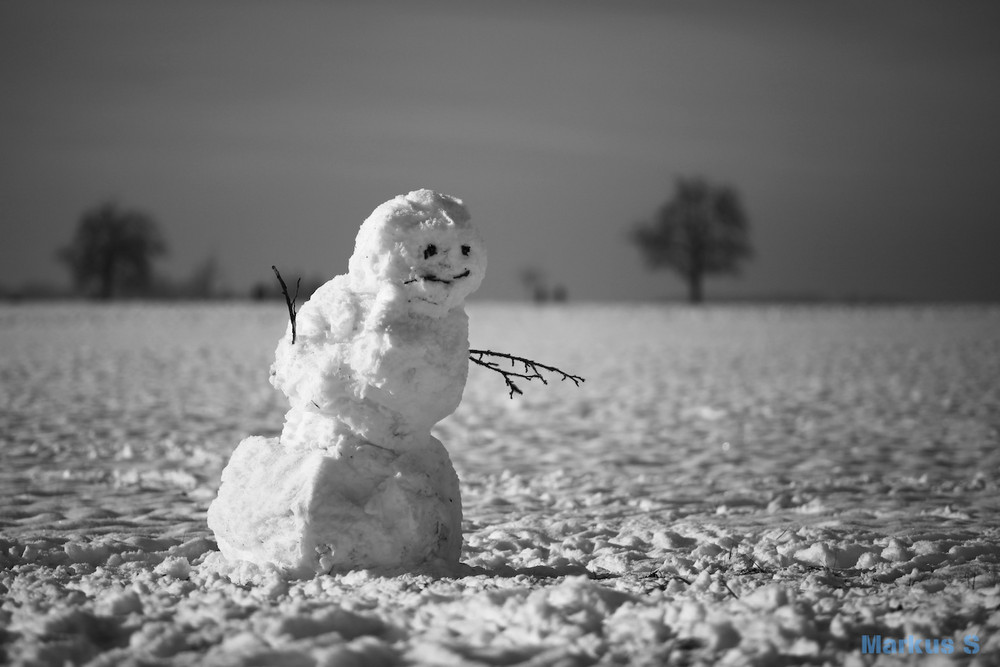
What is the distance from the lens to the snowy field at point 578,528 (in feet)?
10.7

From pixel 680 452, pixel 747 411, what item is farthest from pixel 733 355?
pixel 680 452

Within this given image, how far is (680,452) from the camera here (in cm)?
874

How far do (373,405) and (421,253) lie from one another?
2.59ft

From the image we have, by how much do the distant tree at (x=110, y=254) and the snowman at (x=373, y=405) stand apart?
62.3m

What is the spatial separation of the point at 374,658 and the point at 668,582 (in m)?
1.64

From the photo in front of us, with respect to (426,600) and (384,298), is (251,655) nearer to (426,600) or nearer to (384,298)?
(426,600)

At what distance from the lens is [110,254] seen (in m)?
60.8

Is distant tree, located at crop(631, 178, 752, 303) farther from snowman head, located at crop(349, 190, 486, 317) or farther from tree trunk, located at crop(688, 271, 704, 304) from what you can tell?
snowman head, located at crop(349, 190, 486, 317)

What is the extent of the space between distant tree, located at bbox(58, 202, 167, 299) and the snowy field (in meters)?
48.7

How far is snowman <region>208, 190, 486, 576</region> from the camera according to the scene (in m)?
4.07

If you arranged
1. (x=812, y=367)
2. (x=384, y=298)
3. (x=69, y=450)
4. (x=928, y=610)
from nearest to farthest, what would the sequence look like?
1. (x=928, y=610)
2. (x=384, y=298)
3. (x=69, y=450)
4. (x=812, y=367)

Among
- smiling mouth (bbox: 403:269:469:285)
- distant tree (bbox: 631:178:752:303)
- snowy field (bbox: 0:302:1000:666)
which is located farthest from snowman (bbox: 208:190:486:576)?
distant tree (bbox: 631:178:752:303)

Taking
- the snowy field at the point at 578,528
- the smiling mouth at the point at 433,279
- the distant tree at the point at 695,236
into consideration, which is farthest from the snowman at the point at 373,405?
the distant tree at the point at 695,236

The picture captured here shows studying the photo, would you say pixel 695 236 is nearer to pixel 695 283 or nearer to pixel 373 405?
pixel 695 283
